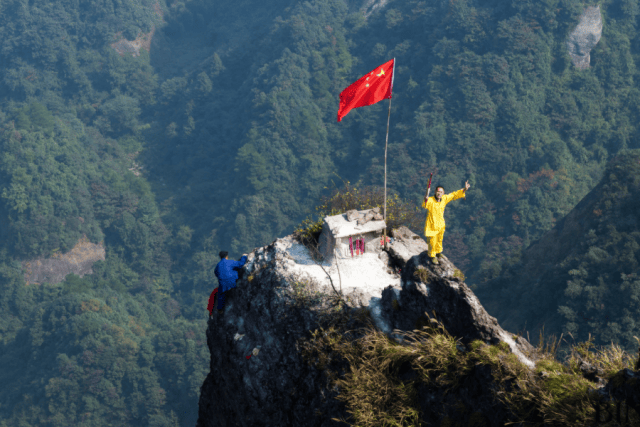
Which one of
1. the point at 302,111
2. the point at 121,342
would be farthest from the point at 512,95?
the point at 121,342

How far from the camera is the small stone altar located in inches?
551

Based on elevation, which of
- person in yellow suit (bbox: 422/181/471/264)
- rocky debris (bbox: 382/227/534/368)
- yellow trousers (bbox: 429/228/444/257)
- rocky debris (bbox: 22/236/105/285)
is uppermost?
rocky debris (bbox: 22/236/105/285)

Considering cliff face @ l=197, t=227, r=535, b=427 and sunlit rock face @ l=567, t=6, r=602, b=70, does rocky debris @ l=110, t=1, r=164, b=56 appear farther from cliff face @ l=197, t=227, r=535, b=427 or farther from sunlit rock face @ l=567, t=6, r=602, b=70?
cliff face @ l=197, t=227, r=535, b=427

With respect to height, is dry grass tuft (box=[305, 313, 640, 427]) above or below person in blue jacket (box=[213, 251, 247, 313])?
below

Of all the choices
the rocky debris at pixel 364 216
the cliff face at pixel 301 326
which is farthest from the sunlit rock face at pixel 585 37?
the rocky debris at pixel 364 216

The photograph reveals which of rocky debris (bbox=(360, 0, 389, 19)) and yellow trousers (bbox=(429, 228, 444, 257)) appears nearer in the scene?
yellow trousers (bbox=(429, 228, 444, 257))

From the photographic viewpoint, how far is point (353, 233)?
45.5 feet

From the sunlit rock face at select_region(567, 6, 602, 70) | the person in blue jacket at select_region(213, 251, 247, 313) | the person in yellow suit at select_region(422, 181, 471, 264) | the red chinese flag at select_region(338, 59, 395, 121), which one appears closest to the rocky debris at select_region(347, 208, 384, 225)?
the red chinese flag at select_region(338, 59, 395, 121)

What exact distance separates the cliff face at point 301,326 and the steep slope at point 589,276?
38191 mm

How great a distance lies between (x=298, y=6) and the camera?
449ft

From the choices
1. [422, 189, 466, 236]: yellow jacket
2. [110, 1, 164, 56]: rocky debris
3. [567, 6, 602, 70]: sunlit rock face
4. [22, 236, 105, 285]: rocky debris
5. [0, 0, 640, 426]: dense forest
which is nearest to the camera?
[422, 189, 466, 236]: yellow jacket

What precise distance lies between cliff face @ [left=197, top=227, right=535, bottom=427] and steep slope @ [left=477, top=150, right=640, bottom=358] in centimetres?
3819

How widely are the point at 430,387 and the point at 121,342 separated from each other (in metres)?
85.4

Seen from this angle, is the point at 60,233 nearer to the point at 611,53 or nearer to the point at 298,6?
the point at 298,6
